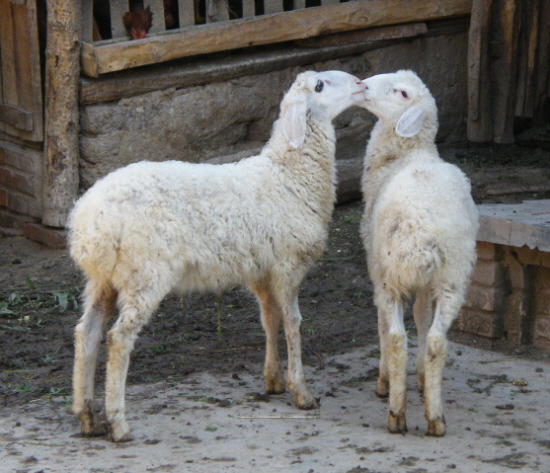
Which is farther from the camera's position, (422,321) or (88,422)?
(422,321)

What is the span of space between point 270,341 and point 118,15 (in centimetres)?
341

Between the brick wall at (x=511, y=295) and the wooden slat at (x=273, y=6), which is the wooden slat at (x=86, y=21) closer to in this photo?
the wooden slat at (x=273, y=6)

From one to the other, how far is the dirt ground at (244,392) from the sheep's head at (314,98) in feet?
4.90

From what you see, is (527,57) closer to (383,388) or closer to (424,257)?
(383,388)

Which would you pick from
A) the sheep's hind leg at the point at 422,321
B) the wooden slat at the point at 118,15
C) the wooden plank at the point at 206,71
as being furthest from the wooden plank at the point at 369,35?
the sheep's hind leg at the point at 422,321

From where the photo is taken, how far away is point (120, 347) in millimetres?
4391

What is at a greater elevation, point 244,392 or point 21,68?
point 21,68

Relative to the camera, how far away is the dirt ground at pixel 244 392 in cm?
429

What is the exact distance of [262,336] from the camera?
20.3ft

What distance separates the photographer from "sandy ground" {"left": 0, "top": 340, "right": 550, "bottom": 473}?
4.21m

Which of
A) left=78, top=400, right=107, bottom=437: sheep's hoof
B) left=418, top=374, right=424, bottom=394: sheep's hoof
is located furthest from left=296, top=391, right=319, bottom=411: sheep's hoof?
left=78, top=400, right=107, bottom=437: sheep's hoof

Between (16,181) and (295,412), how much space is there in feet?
13.3

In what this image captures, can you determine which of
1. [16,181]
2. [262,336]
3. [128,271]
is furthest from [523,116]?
[128,271]

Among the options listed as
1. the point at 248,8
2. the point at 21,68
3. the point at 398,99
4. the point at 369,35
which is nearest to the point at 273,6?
the point at 248,8
